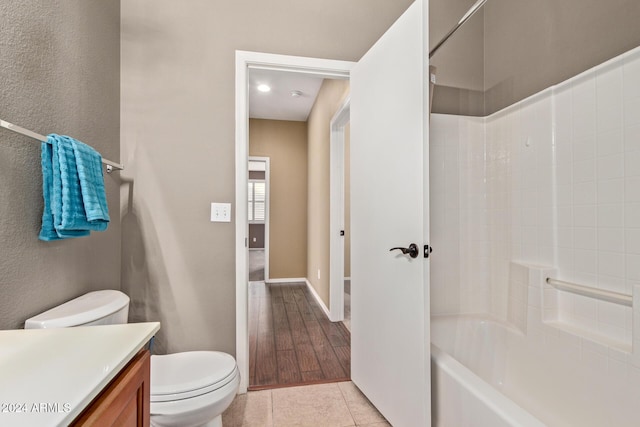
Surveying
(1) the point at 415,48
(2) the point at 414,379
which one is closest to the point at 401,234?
(2) the point at 414,379

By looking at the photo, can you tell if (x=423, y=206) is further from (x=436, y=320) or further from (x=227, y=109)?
(x=227, y=109)

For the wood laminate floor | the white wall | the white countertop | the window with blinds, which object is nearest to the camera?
the white countertop

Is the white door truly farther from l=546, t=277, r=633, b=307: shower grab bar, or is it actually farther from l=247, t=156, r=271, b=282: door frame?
l=247, t=156, r=271, b=282: door frame

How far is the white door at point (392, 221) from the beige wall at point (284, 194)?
314 centimetres

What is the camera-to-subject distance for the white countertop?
468 mm

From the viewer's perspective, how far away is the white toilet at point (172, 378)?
1123 millimetres

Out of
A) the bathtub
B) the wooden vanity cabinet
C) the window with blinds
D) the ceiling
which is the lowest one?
the bathtub

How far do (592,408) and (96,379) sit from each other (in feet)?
5.66

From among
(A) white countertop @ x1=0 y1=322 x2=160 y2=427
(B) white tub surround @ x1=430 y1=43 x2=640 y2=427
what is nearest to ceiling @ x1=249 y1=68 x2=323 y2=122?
(B) white tub surround @ x1=430 y1=43 x2=640 y2=427

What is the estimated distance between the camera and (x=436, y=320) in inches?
70.5

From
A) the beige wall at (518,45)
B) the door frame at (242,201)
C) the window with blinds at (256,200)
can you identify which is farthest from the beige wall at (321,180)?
the window with blinds at (256,200)

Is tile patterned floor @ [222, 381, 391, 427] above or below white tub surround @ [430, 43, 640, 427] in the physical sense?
below

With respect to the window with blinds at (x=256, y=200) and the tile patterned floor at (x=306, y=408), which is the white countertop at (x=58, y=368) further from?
the window with blinds at (x=256, y=200)

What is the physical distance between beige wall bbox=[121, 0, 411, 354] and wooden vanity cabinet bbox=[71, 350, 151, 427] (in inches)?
43.4
